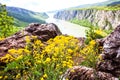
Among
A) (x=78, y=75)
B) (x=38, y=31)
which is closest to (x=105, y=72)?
(x=78, y=75)

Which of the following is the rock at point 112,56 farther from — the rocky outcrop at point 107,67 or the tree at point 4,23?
the tree at point 4,23

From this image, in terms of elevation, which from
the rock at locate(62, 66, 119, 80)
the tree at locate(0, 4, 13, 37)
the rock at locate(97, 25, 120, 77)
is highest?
the rock at locate(97, 25, 120, 77)

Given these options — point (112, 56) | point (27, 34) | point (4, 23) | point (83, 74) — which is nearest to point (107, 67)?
point (112, 56)

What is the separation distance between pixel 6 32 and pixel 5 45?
109 feet

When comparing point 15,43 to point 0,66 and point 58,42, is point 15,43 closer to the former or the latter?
point 0,66

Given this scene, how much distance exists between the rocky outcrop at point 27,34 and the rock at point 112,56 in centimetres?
1148

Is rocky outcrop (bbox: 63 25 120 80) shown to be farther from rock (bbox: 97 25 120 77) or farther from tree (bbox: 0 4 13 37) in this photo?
tree (bbox: 0 4 13 37)

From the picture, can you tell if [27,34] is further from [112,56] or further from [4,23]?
[4,23]

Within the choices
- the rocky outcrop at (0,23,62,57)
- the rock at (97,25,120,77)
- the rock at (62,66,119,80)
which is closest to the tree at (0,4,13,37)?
the rocky outcrop at (0,23,62,57)

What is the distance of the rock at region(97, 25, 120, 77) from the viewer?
73.2 ft

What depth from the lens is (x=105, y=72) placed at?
2238cm

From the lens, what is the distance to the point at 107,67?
2261cm

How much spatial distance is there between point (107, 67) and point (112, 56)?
928 mm

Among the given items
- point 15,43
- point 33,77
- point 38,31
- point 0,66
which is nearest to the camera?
point 33,77
